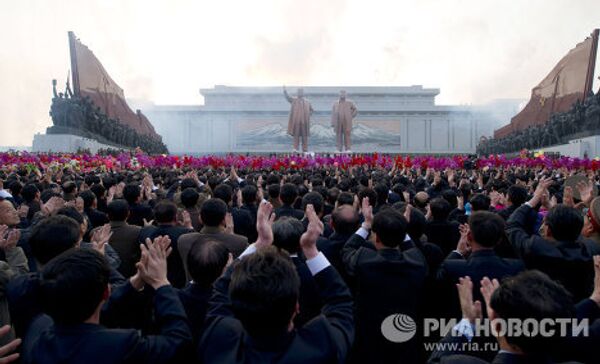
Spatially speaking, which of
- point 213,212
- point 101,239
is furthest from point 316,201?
point 101,239

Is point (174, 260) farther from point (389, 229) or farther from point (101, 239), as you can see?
point (389, 229)

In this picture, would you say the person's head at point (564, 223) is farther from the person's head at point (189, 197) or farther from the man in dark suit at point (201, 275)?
the person's head at point (189, 197)

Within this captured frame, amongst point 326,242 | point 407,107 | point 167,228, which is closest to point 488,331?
point 326,242

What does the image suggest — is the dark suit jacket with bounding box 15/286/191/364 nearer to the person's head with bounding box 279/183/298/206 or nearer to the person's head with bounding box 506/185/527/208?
the person's head with bounding box 279/183/298/206

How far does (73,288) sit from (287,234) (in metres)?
1.17

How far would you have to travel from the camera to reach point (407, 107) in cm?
4569

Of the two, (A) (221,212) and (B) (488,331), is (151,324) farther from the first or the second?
(B) (488,331)

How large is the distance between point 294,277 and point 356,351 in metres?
1.48

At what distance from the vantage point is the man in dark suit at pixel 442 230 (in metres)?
4.12

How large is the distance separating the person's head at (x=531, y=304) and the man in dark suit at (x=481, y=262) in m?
1.03

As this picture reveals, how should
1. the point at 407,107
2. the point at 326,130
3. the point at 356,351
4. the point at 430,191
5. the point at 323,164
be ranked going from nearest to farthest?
the point at 356,351 → the point at 430,191 → the point at 323,164 → the point at 326,130 → the point at 407,107

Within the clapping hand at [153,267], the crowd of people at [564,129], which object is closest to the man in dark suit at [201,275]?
the clapping hand at [153,267]

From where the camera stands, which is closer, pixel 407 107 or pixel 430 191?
pixel 430 191

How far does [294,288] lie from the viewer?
168 cm
